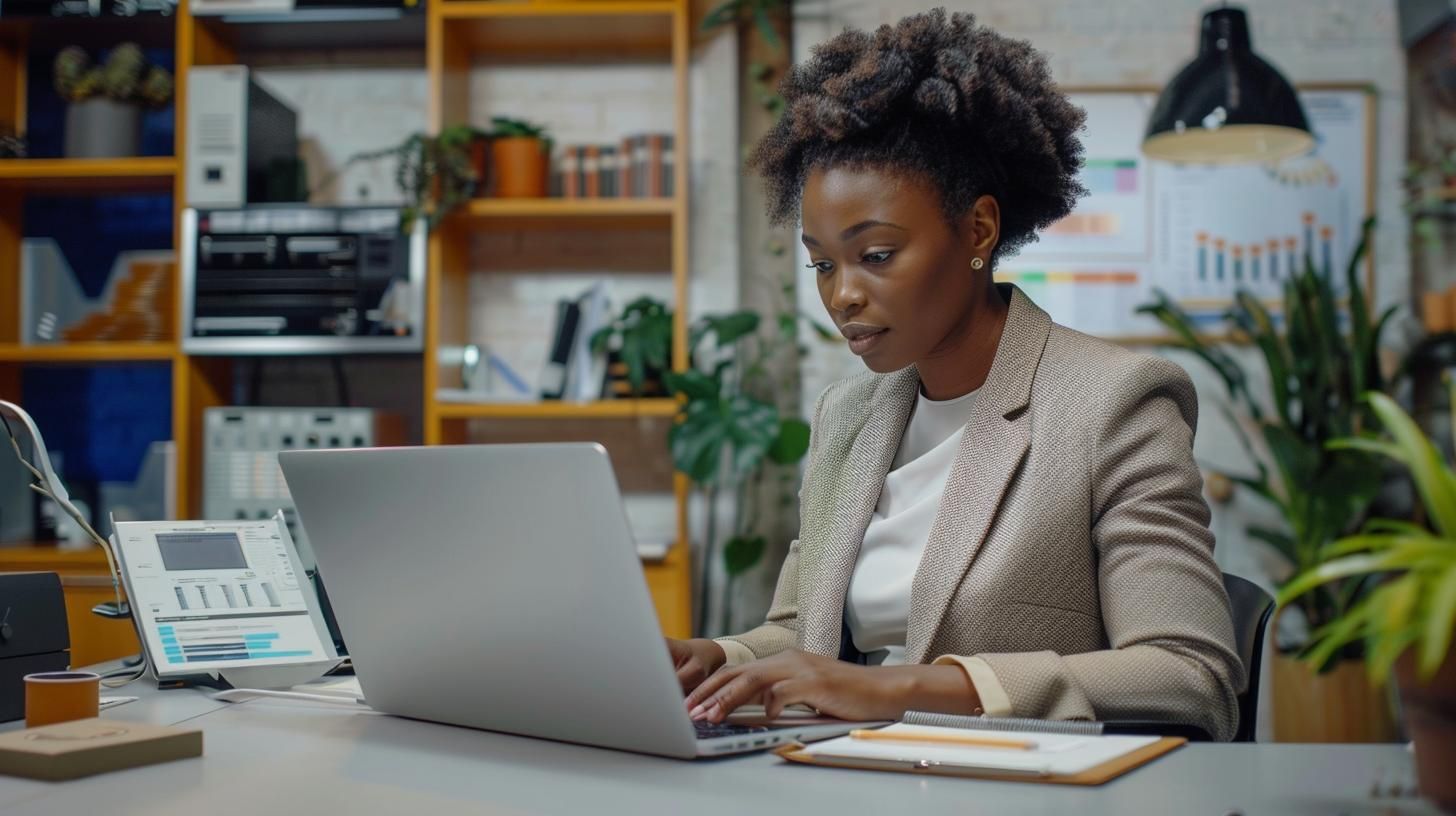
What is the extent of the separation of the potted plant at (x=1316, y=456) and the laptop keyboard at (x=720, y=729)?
261cm

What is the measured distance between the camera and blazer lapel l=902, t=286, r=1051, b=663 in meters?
1.41

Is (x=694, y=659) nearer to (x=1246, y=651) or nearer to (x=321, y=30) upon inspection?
(x=1246, y=651)

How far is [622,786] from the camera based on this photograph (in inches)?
36.7

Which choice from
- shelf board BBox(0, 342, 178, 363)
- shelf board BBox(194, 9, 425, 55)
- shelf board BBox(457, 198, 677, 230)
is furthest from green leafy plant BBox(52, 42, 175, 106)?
shelf board BBox(457, 198, 677, 230)

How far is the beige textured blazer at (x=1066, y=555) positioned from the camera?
121 centimetres

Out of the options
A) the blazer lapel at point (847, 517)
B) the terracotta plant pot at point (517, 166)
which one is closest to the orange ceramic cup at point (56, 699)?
the blazer lapel at point (847, 517)

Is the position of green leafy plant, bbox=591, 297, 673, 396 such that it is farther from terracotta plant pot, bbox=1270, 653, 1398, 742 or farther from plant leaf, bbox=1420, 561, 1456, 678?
plant leaf, bbox=1420, 561, 1456, 678

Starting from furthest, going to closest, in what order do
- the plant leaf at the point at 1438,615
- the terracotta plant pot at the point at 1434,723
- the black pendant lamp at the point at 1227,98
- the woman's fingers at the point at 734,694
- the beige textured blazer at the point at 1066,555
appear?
1. the black pendant lamp at the point at 1227,98
2. the beige textured blazer at the point at 1066,555
3. the woman's fingers at the point at 734,694
4. the terracotta plant pot at the point at 1434,723
5. the plant leaf at the point at 1438,615

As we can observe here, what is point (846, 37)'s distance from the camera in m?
1.63

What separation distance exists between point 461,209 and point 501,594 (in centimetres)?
248

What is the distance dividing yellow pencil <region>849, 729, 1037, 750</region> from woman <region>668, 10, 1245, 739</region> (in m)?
0.08

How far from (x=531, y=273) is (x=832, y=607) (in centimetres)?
237

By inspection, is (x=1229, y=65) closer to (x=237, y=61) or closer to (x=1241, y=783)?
(x=1241, y=783)

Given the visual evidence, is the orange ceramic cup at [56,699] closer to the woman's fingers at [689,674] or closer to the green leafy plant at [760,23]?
the woman's fingers at [689,674]
